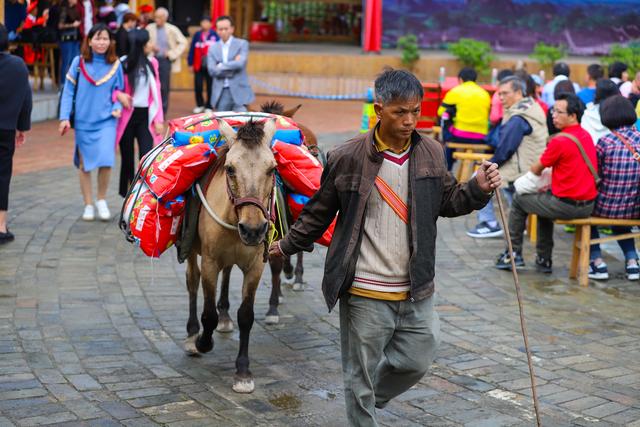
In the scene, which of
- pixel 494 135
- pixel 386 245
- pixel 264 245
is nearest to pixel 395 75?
pixel 386 245

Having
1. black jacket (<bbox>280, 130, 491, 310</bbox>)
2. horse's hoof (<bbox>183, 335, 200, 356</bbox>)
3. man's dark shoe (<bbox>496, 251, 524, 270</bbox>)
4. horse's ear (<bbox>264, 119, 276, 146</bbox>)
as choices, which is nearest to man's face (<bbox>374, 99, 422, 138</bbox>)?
black jacket (<bbox>280, 130, 491, 310</bbox>)

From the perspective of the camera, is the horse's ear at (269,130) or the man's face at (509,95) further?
the man's face at (509,95)

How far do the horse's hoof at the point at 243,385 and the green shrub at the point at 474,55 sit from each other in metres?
18.3

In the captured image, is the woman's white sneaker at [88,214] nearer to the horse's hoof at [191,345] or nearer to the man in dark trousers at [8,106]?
the man in dark trousers at [8,106]

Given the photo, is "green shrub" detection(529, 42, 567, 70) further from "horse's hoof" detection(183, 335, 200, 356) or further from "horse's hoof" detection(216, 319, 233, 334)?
"horse's hoof" detection(183, 335, 200, 356)

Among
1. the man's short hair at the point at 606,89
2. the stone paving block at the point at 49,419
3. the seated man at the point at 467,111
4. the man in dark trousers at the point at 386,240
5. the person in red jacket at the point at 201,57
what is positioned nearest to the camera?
the man in dark trousers at the point at 386,240

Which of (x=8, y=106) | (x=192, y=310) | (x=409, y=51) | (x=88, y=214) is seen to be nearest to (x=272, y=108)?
(x=192, y=310)

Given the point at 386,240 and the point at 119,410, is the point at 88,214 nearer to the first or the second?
the point at 119,410

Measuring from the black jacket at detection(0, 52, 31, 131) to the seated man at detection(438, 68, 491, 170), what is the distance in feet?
17.4

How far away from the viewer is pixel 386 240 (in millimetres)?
4898

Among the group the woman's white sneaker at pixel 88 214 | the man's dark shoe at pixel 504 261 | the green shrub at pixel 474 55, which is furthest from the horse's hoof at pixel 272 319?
the green shrub at pixel 474 55

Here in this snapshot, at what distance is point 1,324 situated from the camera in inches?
295

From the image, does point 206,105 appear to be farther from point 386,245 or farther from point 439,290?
point 386,245

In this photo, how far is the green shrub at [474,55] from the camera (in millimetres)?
23703
